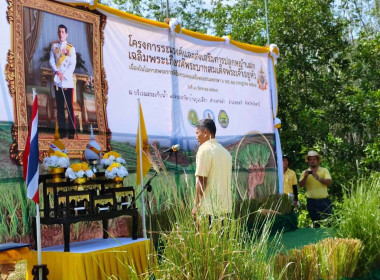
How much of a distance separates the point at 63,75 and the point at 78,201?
1.42 meters

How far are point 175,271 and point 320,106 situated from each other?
28.8 ft

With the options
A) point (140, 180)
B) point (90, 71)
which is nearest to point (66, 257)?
point (140, 180)

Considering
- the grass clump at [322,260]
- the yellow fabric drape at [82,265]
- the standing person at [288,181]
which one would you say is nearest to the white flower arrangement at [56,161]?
the yellow fabric drape at [82,265]

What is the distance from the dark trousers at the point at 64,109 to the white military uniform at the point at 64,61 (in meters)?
0.07

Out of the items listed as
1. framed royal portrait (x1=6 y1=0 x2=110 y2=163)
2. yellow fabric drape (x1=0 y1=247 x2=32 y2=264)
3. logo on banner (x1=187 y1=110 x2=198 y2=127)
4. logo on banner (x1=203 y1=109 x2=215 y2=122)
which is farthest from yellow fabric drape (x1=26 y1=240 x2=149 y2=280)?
logo on banner (x1=203 y1=109 x2=215 y2=122)

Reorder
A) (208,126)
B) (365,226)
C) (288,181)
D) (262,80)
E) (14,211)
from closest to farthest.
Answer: (208,126)
(365,226)
(14,211)
(262,80)
(288,181)

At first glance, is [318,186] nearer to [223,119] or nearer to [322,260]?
[223,119]

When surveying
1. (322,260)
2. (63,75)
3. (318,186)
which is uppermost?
(63,75)

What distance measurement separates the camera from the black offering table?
463 cm

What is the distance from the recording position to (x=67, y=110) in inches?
223

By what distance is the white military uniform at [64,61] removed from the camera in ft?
18.4

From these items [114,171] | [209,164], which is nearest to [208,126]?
[209,164]

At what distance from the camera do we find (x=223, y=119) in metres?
7.91

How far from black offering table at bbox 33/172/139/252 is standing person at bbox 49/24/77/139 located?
74 centimetres
